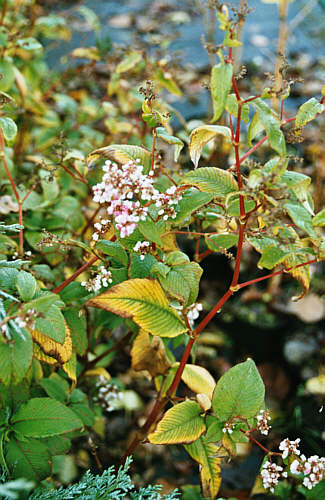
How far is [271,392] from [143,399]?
432 mm

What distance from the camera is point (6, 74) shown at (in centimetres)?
132

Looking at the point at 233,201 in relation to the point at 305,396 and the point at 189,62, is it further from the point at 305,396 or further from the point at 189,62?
the point at 189,62

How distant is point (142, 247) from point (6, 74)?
802 millimetres

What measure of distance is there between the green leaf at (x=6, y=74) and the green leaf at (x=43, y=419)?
0.83 metres

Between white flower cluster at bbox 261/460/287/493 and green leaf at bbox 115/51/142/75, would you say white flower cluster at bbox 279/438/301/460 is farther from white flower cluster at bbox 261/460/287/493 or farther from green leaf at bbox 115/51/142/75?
green leaf at bbox 115/51/142/75

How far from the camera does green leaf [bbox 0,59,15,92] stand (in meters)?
1.27

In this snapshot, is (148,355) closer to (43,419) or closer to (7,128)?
(43,419)

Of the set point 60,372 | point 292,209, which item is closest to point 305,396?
point 60,372

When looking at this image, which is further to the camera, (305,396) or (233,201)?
(305,396)

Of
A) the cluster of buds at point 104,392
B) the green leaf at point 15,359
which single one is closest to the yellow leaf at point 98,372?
the cluster of buds at point 104,392

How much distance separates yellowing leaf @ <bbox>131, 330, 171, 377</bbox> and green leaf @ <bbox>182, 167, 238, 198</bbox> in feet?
1.07

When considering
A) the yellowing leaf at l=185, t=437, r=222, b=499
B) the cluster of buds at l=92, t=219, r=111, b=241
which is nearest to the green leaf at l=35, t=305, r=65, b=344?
the cluster of buds at l=92, t=219, r=111, b=241

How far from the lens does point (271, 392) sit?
1.63 meters

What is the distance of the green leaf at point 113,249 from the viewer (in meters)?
0.83
